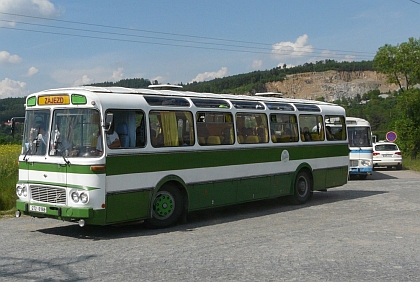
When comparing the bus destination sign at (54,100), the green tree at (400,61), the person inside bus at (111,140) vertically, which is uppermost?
the green tree at (400,61)

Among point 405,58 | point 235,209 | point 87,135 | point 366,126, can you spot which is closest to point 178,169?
point 87,135

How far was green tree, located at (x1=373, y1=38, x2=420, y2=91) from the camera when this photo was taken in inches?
1933

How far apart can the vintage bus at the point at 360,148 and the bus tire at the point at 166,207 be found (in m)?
14.8

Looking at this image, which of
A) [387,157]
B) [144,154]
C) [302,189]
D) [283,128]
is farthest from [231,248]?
[387,157]

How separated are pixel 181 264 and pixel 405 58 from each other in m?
45.2

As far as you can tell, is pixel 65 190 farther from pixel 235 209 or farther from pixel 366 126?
pixel 366 126

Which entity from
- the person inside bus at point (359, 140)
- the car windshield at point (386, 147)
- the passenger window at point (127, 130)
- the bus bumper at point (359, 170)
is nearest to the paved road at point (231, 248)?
the passenger window at point (127, 130)

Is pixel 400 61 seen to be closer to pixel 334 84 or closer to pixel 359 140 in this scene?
pixel 359 140

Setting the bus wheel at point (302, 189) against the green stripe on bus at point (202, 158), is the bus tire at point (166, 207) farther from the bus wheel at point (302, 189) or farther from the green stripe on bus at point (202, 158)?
the bus wheel at point (302, 189)

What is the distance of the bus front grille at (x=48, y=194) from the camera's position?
1068cm

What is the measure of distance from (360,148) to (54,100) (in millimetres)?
17417

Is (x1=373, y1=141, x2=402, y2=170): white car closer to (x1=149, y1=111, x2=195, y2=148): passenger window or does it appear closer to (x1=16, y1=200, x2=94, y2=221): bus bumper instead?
(x1=149, y1=111, x2=195, y2=148): passenger window

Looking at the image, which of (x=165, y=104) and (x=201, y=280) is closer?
(x=201, y=280)

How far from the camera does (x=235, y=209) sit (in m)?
15.5
